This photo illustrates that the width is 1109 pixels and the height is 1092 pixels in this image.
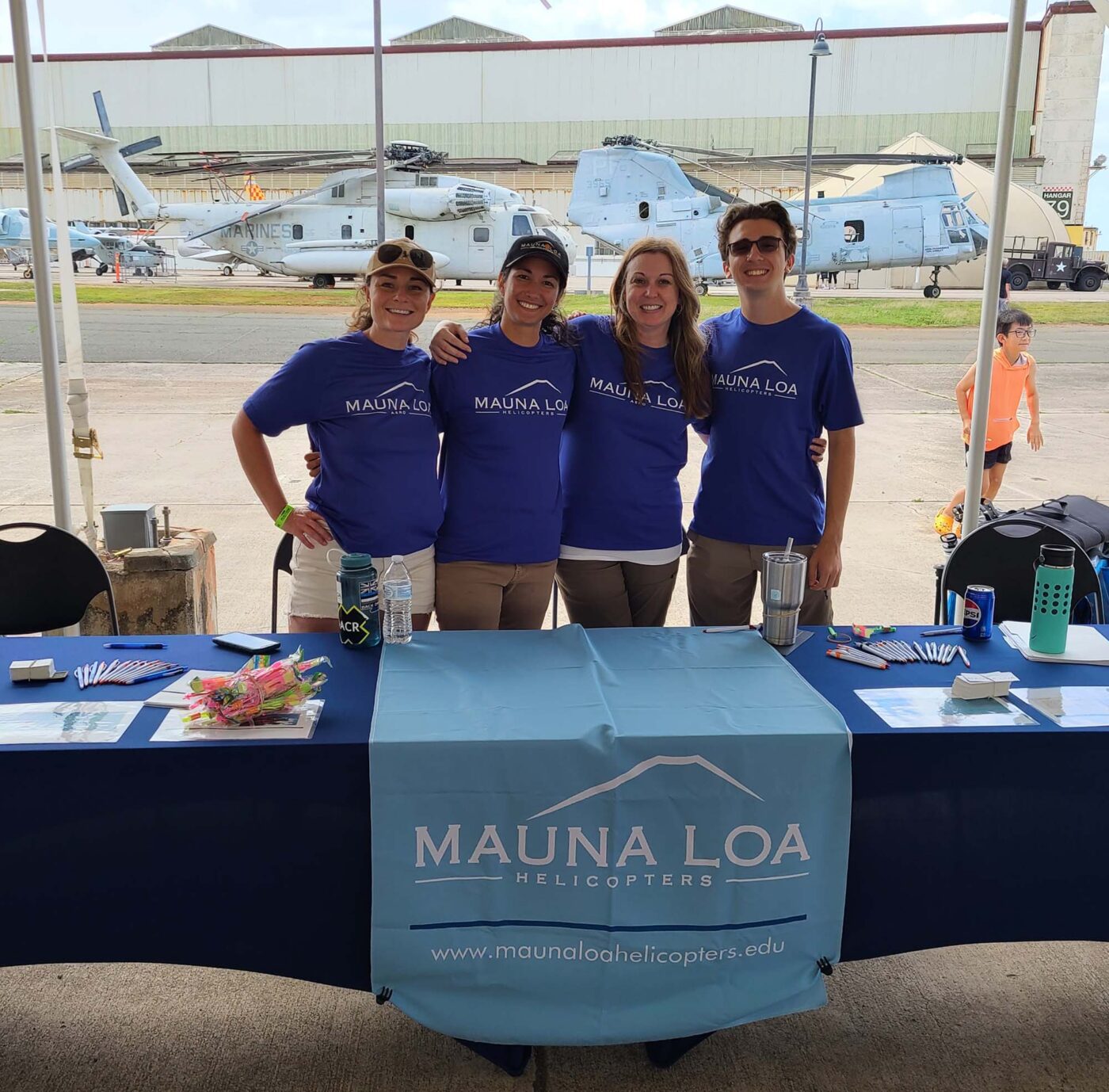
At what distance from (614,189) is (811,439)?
2151 centimetres

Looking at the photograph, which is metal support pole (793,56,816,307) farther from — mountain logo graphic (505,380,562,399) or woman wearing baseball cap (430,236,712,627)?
mountain logo graphic (505,380,562,399)

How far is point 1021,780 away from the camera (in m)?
1.66

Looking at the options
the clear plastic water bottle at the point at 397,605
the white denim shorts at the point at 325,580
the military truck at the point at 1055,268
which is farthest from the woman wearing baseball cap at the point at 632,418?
the military truck at the point at 1055,268

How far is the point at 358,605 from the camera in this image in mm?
2021

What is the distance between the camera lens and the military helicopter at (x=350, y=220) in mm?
21484

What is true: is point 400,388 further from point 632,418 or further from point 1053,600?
point 1053,600

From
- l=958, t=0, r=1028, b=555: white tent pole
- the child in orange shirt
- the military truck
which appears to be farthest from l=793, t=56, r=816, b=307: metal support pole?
the military truck

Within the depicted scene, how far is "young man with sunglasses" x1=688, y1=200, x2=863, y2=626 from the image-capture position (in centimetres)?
240

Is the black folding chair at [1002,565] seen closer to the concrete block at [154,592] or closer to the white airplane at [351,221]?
the concrete block at [154,592]

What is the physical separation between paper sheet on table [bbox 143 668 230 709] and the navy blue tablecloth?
0.03m

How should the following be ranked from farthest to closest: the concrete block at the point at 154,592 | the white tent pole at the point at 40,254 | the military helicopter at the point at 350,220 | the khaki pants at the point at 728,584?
the military helicopter at the point at 350,220, the concrete block at the point at 154,592, the white tent pole at the point at 40,254, the khaki pants at the point at 728,584

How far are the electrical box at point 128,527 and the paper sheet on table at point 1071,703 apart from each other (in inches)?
114

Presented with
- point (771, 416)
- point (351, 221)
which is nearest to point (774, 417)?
point (771, 416)

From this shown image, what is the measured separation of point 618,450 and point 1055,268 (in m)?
32.1
